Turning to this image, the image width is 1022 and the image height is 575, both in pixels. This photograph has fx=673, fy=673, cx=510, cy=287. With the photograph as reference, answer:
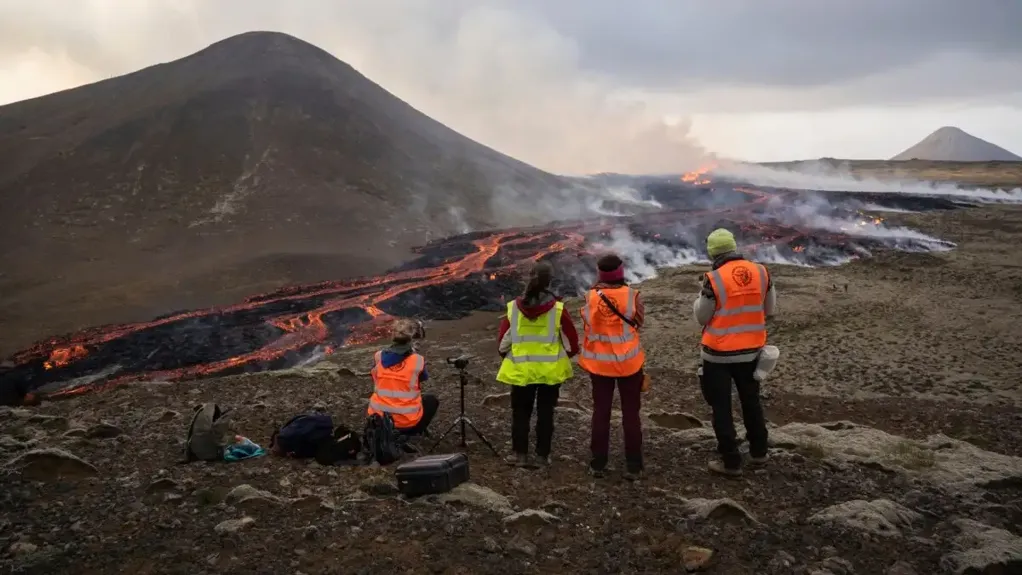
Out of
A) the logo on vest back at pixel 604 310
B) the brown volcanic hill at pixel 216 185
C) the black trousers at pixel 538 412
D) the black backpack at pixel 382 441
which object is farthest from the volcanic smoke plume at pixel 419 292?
the logo on vest back at pixel 604 310

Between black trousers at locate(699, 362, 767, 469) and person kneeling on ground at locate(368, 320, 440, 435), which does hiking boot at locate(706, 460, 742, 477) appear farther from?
person kneeling on ground at locate(368, 320, 440, 435)

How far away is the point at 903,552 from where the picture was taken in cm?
532

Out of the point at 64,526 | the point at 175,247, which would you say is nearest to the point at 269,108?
the point at 175,247

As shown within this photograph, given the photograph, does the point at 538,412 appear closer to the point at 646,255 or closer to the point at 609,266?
the point at 609,266

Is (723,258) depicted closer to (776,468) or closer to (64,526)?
(776,468)

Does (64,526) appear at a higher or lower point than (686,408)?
higher

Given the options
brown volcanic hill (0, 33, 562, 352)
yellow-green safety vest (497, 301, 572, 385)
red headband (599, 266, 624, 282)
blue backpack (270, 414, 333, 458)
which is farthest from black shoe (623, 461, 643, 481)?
brown volcanic hill (0, 33, 562, 352)

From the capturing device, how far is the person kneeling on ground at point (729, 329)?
694cm

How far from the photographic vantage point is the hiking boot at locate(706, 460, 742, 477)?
7.05 m

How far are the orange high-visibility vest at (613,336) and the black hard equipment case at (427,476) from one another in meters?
1.81

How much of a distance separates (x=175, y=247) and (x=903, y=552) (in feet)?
129

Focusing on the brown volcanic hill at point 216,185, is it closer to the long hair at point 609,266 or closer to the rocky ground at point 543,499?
the rocky ground at point 543,499

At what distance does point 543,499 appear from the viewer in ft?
21.7

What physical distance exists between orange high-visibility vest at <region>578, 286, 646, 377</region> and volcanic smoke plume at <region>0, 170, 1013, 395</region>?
13232 mm
